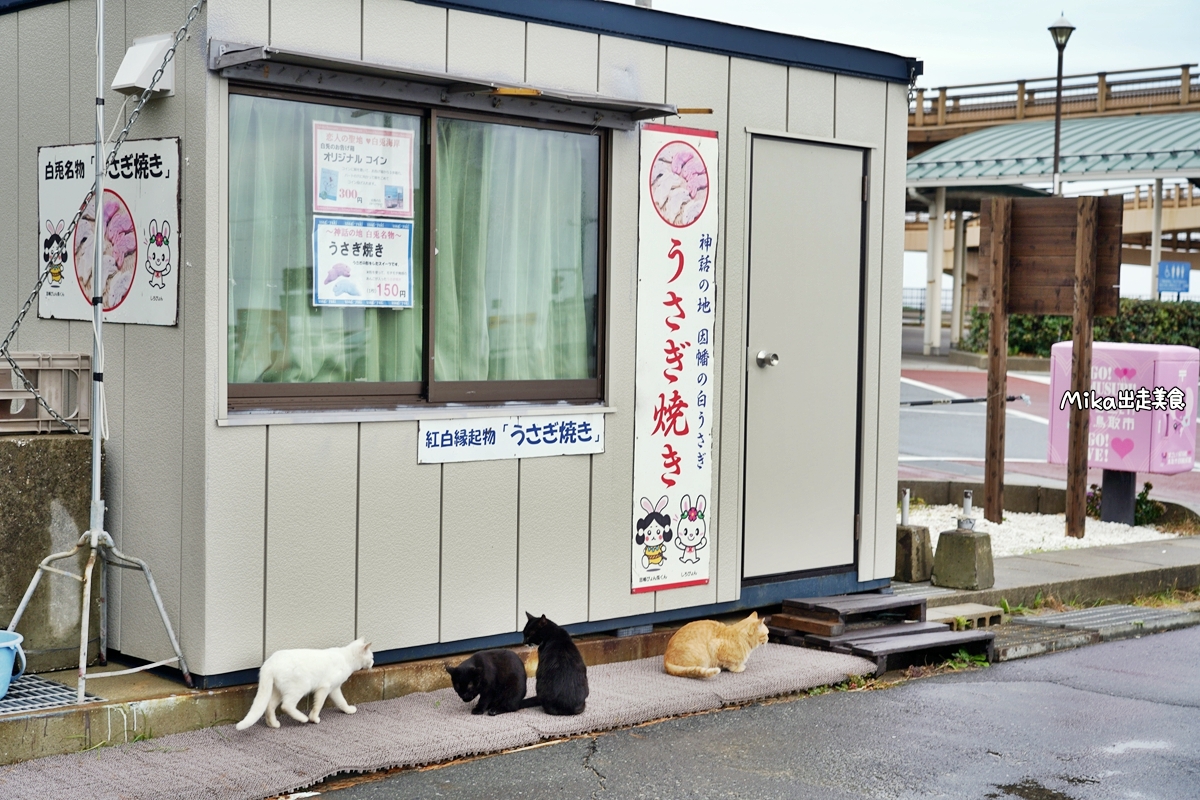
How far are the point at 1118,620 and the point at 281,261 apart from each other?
6046 mm

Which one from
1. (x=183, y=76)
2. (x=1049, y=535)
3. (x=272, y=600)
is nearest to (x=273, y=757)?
(x=272, y=600)

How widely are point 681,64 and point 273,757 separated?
409 cm

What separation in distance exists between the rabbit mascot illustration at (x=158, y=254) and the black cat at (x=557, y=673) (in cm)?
223

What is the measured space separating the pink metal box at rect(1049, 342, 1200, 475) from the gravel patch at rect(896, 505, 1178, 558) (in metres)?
0.57

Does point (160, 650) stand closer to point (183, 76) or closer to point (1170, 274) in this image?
point (183, 76)

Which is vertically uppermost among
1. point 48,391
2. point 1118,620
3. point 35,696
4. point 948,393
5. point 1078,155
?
point 1078,155

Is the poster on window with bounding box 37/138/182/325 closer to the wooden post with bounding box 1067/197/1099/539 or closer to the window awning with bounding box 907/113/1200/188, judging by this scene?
the wooden post with bounding box 1067/197/1099/539

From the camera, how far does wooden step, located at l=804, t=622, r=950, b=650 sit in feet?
24.9

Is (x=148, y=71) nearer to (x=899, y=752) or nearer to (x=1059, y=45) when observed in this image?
(x=899, y=752)

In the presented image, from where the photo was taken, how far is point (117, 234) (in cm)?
625

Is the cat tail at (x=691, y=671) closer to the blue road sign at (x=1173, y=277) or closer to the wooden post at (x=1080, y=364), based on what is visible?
the wooden post at (x=1080, y=364)

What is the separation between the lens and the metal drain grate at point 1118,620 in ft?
28.9

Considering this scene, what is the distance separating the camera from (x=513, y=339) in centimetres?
697

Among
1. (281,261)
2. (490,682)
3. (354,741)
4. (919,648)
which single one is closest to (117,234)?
(281,261)
